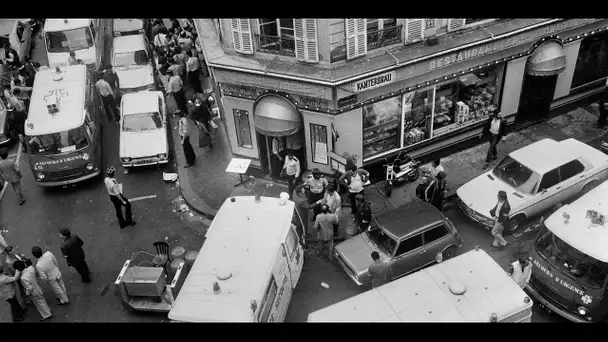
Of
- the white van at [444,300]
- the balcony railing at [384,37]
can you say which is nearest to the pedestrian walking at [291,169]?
the balcony railing at [384,37]

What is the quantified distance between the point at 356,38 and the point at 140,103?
340 inches

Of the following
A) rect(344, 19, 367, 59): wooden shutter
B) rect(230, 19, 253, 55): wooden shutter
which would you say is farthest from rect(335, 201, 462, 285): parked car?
rect(230, 19, 253, 55): wooden shutter

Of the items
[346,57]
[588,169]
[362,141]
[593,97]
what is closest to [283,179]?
[362,141]

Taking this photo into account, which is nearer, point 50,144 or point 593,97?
point 50,144

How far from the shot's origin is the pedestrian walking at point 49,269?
39.5ft

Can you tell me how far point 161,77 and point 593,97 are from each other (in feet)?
56.7

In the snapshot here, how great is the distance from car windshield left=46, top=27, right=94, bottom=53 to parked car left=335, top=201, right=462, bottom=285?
16.5m

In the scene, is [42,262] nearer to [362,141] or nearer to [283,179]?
[283,179]

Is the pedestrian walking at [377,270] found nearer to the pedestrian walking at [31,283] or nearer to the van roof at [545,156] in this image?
the van roof at [545,156]

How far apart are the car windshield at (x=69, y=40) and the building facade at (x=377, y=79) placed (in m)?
8.05

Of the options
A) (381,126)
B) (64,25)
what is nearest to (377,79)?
(381,126)

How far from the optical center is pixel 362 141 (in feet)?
52.1

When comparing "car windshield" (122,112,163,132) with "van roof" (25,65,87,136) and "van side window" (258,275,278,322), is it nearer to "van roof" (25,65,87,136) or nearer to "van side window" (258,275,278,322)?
"van roof" (25,65,87,136)
